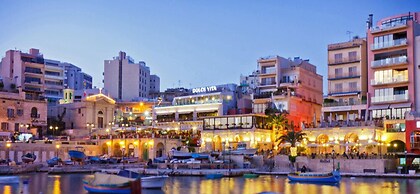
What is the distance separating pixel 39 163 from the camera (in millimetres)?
80562

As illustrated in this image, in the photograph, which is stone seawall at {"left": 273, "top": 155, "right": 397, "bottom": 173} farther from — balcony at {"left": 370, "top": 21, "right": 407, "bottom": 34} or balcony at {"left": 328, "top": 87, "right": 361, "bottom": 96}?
balcony at {"left": 370, "top": 21, "right": 407, "bottom": 34}

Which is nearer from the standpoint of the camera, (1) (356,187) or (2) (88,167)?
(1) (356,187)

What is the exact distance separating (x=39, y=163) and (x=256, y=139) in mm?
31613

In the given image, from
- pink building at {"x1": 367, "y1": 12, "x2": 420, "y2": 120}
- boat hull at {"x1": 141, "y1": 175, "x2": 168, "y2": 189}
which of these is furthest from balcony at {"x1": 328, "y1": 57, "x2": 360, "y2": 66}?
boat hull at {"x1": 141, "y1": 175, "x2": 168, "y2": 189}

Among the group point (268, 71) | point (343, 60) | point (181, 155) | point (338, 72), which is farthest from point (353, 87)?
point (181, 155)

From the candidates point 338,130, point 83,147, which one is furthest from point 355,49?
point 83,147

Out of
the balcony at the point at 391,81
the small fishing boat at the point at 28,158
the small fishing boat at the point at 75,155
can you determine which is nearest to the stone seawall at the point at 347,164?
the balcony at the point at 391,81

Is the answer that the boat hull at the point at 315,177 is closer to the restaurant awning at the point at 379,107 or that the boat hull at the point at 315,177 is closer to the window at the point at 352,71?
the restaurant awning at the point at 379,107

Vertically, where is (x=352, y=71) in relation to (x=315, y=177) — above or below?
above

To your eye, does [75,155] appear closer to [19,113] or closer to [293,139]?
[19,113]

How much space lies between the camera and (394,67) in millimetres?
75438

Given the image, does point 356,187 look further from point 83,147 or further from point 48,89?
point 48,89

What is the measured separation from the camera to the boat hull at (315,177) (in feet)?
195

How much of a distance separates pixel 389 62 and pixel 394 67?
3.11 ft
